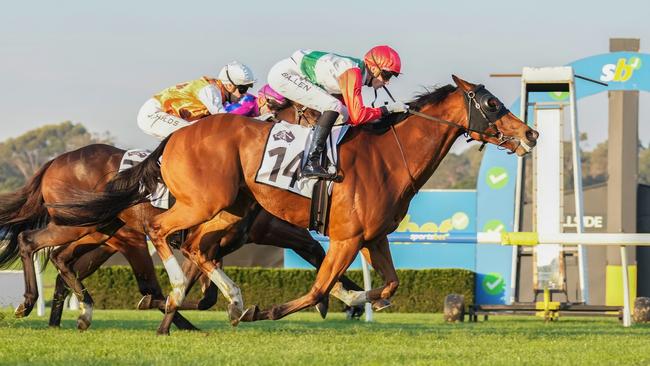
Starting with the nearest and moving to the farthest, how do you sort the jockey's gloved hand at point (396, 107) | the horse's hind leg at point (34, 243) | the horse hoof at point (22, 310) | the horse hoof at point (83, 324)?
the jockey's gloved hand at point (396, 107) < the horse hoof at point (83, 324) < the horse hoof at point (22, 310) < the horse's hind leg at point (34, 243)

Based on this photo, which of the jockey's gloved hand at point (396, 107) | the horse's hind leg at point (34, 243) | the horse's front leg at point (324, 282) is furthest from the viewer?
the horse's hind leg at point (34, 243)

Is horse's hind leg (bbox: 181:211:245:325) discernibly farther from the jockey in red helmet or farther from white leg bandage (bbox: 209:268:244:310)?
the jockey in red helmet

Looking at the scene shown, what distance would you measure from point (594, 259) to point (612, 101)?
3034mm

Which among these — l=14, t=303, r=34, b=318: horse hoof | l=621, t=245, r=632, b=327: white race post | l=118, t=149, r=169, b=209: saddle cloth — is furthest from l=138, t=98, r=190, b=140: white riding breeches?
l=621, t=245, r=632, b=327: white race post

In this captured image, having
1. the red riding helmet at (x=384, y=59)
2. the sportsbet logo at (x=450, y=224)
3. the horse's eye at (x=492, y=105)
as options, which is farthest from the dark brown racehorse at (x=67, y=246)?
the sportsbet logo at (x=450, y=224)

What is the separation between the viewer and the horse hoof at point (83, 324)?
8484 mm

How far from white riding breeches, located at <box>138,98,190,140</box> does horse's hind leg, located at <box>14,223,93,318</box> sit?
37.0 inches

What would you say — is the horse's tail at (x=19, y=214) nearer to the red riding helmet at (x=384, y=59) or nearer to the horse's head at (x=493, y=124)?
the red riding helmet at (x=384, y=59)

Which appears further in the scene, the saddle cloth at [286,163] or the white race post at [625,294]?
the white race post at [625,294]

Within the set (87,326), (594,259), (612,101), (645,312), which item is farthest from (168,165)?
(594,259)

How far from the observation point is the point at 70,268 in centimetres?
925

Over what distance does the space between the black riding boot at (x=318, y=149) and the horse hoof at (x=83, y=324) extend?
7.79ft

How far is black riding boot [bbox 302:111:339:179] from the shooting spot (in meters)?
7.29

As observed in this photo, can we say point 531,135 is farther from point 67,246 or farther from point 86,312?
point 67,246
